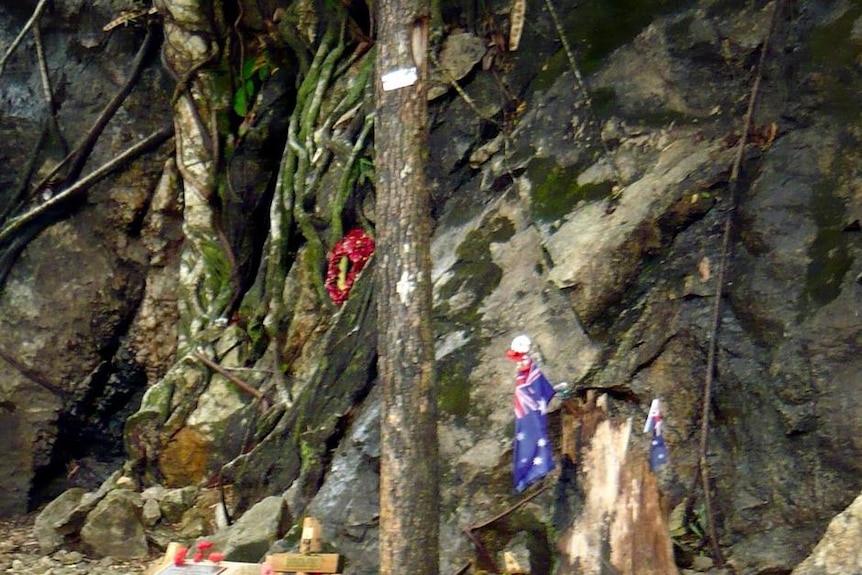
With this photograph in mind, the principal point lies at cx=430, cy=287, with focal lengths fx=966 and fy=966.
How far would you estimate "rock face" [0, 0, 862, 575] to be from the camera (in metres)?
4.09

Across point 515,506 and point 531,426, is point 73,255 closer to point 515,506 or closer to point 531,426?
point 515,506

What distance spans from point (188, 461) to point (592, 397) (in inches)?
151

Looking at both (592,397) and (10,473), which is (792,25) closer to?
(592,397)

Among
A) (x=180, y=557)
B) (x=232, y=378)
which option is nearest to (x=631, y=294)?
(x=180, y=557)

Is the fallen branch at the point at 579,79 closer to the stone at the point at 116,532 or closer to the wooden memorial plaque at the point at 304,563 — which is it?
the wooden memorial plaque at the point at 304,563

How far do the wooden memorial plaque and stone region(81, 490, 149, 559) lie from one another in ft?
8.64

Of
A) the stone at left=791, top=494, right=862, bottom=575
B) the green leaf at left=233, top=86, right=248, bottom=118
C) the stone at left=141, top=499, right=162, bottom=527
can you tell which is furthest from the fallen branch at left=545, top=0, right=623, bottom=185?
the stone at left=141, top=499, right=162, bottom=527

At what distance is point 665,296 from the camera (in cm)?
451

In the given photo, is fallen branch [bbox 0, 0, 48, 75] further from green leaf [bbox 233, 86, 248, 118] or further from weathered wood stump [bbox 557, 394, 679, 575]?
weathered wood stump [bbox 557, 394, 679, 575]

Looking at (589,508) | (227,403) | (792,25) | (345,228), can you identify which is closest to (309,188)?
(345,228)

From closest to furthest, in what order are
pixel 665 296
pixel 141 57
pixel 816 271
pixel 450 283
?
pixel 816 271 < pixel 665 296 < pixel 450 283 < pixel 141 57

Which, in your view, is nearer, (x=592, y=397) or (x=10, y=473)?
(x=592, y=397)

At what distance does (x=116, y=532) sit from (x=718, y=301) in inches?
157

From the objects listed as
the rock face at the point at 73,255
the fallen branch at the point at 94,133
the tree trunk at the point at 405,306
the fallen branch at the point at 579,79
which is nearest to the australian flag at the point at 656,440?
the tree trunk at the point at 405,306
